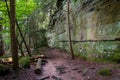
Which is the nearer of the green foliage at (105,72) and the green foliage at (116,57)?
the green foliage at (105,72)

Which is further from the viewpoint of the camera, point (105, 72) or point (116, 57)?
point (116, 57)

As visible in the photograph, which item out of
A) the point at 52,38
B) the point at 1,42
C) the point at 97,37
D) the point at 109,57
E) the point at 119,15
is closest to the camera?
the point at 119,15

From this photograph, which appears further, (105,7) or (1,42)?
(1,42)

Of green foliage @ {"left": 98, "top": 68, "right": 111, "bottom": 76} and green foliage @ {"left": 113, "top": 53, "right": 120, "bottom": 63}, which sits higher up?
green foliage @ {"left": 113, "top": 53, "right": 120, "bottom": 63}

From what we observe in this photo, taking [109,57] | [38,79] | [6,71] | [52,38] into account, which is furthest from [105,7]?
[52,38]

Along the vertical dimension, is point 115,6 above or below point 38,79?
above

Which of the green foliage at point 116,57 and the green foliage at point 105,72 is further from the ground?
the green foliage at point 116,57

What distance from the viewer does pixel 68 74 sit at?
9.40m

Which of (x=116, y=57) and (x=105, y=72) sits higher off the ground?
(x=116, y=57)

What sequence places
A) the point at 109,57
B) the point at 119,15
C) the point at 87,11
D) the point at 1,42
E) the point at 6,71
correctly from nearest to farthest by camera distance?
the point at 6,71 → the point at 119,15 → the point at 109,57 → the point at 87,11 → the point at 1,42

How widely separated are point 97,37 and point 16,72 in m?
5.94

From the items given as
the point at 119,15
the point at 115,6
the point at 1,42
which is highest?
the point at 115,6

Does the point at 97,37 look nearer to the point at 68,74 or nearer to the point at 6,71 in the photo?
the point at 68,74

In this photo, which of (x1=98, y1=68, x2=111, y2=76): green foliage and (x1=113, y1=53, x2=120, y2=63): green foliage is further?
(x1=113, y1=53, x2=120, y2=63): green foliage
